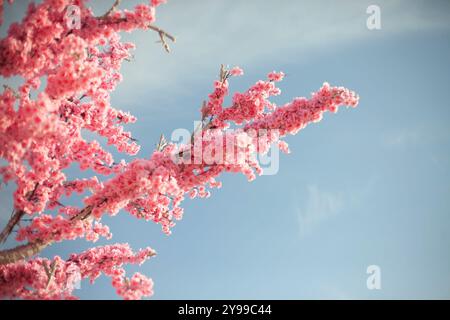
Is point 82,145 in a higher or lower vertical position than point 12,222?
higher

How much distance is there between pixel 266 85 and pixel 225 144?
3.07 m

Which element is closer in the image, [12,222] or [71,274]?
[12,222]

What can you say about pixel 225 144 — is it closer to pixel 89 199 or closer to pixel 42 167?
pixel 89 199

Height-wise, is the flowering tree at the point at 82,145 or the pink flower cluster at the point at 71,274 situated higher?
the flowering tree at the point at 82,145

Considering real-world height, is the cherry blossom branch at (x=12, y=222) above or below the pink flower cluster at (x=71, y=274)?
above

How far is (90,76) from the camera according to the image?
677 centimetres

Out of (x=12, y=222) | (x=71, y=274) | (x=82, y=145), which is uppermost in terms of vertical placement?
(x=82, y=145)

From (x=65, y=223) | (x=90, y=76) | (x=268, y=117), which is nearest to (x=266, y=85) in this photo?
(x=268, y=117)

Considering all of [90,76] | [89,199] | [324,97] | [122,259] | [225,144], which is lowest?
[122,259]

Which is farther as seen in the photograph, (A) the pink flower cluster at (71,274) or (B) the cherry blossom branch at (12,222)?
(B) the cherry blossom branch at (12,222)

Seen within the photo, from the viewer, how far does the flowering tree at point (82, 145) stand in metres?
6.68

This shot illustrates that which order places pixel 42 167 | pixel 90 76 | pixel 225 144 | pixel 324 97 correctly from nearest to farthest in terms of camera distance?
pixel 90 76
pixel 42 167
pixel 225 144
pixel 324 97

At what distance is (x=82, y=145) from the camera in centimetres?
893

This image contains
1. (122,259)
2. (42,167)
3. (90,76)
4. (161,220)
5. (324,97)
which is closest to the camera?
(90,76)
